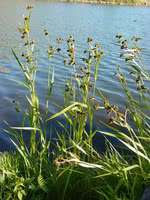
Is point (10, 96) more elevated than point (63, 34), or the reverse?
point (63, 34)

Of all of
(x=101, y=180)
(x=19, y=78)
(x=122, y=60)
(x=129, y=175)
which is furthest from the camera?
(x=122, y=60)

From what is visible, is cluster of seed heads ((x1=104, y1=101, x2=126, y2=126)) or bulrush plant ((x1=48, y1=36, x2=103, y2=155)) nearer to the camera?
cluster of seed heads ((x1=104, y1=101, x2=126, y2=126))

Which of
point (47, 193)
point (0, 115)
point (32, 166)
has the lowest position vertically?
point (0, 115)

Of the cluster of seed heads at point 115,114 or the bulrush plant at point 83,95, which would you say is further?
the bulrush plant at point 83,95

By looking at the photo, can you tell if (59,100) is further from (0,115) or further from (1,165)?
(1,165)

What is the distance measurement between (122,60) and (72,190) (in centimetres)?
1007

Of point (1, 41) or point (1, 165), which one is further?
point (1, 41)

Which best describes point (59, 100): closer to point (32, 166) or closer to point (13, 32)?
point (32, 166)

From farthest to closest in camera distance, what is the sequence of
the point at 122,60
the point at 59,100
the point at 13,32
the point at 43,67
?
the point at 13,32
the point at 122,60
the point at 43,67
the point at 59,100

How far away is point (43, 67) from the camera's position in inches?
405

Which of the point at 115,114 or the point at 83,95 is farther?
the point at 83,95

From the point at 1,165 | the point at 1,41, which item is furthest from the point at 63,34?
the point at 1,165

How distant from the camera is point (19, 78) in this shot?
Result: 877 centimetres

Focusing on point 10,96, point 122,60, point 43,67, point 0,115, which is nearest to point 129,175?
point 0,115
